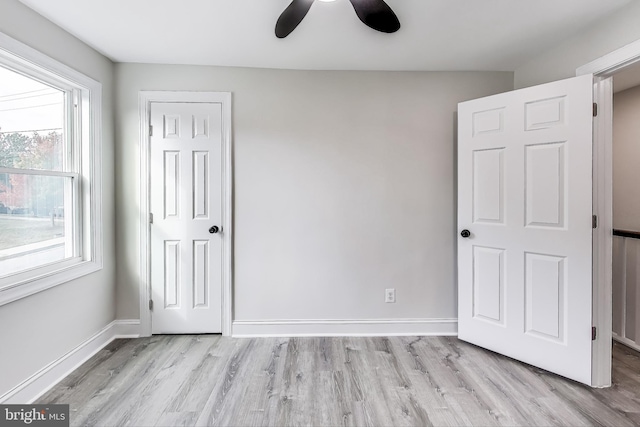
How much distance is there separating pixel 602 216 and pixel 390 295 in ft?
5.25

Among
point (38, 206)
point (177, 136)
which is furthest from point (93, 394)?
point (177, 136)

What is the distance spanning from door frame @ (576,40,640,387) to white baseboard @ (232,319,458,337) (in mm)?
988

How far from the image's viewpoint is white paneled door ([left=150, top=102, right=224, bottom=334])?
2.66 metres

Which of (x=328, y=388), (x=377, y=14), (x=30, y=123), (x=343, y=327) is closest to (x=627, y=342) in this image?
(x=343, y=327)

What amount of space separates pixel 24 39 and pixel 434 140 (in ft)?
9.68

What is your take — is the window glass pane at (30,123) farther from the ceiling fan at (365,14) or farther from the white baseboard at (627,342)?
the white baseboard at (627,342)

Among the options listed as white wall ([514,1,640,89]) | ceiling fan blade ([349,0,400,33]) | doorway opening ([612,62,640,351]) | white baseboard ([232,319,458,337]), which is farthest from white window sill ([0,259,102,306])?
doorway opening ([612,62,640,351])

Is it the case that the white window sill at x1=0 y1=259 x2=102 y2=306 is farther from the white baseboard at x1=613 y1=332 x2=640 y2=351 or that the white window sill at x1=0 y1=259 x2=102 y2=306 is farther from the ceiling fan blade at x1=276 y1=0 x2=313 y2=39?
the white baseboard at x1=613 y1=332 x2=640 y2=351

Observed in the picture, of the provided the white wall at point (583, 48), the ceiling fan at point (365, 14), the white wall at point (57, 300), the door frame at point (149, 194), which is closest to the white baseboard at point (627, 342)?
the white wall at point (583, 48)

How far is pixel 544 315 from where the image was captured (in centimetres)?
218

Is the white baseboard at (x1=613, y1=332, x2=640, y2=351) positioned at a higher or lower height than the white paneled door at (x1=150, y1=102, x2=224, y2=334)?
lower

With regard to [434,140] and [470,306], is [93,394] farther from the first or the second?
[434,140]

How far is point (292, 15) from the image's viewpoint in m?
1.55

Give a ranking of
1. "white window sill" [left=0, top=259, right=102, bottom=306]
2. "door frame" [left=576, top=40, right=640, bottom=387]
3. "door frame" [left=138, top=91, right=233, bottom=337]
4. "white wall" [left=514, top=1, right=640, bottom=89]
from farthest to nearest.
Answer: "door frame" [left=138, top=91, right=233, bottom=337], "door frame" [left=576, top=40, right=640, bottom=387], "white wall" [left=514, top=1, right=640, bottom=89], "white window sill" [left=0, top=259, right=102, bottom=306]
